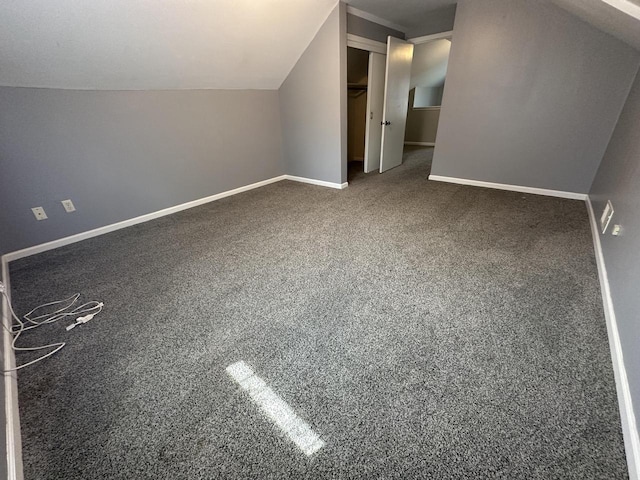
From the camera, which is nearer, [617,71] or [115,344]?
[115,344]

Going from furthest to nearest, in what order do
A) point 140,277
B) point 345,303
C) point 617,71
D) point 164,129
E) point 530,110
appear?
1. point 530,110
2. point 164,129
3. point 617,71
4. point 140,277
5. point 345,303

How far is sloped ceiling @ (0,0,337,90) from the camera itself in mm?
1771

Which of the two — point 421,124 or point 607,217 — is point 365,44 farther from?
point 421,124

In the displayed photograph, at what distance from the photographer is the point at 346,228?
269 centimetres

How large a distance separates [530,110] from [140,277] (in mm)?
4303

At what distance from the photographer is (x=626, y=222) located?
162cm

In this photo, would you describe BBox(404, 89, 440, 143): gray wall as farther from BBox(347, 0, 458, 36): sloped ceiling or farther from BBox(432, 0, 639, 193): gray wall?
BBox(432, 0, 639, 193): gray wall

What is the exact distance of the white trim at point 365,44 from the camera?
3326mm

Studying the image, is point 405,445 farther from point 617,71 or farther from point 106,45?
point 617,71

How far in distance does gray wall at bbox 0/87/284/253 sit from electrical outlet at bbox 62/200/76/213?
4 centimetres

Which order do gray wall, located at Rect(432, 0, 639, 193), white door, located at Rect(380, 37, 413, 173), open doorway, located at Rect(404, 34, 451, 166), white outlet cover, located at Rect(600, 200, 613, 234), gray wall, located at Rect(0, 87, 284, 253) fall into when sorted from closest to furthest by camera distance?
1. white outlet cover, located at Rect(600, 200, 613, 234)
2. gray wall, located at Rect(0, 87, 284, 253)
3. gray wall, located at Rect(432, 0, 639, 193)
4. white door, located at Rect(380, 37, 413, 173)
5. open doorway, located at Rect(404, 34, 451, 166)

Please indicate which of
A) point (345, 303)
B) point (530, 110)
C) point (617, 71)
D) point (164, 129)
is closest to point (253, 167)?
point (164, 129)

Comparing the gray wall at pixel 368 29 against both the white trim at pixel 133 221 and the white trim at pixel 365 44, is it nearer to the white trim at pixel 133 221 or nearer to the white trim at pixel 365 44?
the white trim at pixel 365 44

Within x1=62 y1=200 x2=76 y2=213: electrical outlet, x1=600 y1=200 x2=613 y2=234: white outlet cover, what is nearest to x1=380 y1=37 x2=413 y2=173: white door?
x1=600 y1=200 x2=613 y2=234: white outlet cover
